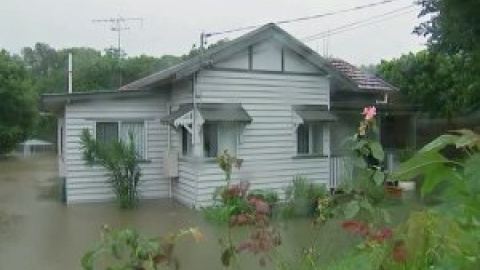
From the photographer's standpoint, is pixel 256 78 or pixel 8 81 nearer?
pixel 256 78

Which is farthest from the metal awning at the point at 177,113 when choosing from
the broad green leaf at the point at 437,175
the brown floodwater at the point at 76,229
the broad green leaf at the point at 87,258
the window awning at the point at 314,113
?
the broad green leaf at the point at 437,175

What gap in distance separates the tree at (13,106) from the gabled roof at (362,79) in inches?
801

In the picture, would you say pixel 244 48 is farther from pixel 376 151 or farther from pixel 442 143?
pixel 442 143

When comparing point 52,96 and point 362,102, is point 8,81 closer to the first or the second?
point 52,96

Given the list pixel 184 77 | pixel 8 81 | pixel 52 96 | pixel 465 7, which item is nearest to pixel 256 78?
pixel 184 77

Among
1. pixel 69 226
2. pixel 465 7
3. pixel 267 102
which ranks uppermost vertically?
pixel 465 7

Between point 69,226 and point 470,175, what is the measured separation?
10.2 m

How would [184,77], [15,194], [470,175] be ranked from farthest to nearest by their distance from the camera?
[15,194] → [184,77] → [470,175]

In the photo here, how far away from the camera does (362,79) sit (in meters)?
16.6

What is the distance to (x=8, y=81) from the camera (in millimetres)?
31047

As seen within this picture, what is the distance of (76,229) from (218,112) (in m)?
3.97

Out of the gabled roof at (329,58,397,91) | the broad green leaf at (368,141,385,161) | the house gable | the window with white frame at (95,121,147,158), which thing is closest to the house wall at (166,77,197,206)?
the window with white frame at (95,121,147,158)

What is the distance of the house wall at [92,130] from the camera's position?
1338 cm

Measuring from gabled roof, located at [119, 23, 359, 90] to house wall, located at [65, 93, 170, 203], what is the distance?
0.62 metres
